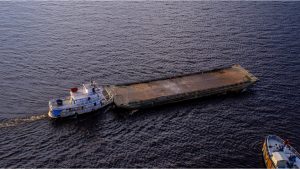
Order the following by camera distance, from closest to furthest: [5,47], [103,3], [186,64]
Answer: [186,64] → [5,47] → [103,3]

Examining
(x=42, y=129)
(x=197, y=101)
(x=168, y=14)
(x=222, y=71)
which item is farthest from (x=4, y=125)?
(x=168, y=14)

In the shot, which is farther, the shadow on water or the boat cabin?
the shadow on water

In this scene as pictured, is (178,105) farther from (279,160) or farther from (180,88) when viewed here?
(279,160)

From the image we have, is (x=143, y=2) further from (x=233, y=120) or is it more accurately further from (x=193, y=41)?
(x=233, y=120)

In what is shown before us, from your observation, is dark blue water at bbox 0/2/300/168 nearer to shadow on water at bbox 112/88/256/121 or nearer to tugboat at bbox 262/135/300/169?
shadow on water at bbox 112/88/256/121

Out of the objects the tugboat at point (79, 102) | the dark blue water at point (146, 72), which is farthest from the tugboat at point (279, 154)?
the tugboat at point (79, 102)

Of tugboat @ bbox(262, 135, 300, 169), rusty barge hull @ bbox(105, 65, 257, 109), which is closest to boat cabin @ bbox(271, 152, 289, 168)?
tugboat @ bbox(262, 135, 300, 169)

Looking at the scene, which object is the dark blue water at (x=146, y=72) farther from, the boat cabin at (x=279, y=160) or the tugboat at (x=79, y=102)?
the boat cabin at (x=279, y=160)
